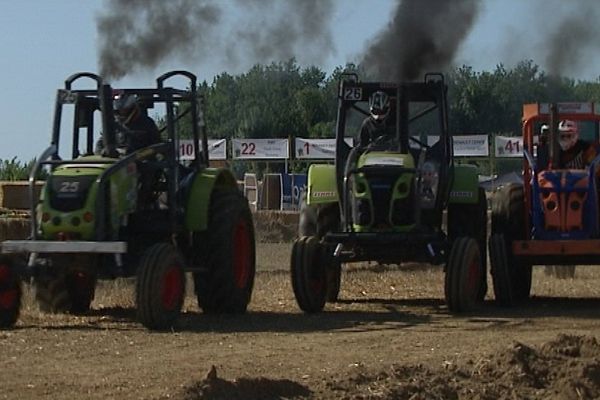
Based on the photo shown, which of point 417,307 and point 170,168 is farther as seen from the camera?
point 417,307

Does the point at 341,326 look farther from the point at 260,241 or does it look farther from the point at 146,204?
the point at 260,241

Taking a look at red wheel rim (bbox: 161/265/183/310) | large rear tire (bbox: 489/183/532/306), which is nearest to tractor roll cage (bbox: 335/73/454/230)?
large rear tire (bbox: 489/183/532/306)

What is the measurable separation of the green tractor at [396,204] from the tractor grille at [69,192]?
256 centimetres

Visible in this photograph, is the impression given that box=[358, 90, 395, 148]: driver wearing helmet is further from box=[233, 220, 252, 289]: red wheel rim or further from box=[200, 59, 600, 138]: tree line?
box=[200, 59, 600, 138]: tree line

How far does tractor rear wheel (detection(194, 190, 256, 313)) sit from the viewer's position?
14.4 m

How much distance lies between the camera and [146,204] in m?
14.2

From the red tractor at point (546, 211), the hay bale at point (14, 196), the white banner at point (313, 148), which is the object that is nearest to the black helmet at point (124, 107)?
the red tractor at point (546, 211)

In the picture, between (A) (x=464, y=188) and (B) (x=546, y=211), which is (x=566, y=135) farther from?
(A) (x=464, y=188)

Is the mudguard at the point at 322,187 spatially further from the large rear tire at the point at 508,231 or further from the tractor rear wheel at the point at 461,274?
the large rear tire at the point at 508,231

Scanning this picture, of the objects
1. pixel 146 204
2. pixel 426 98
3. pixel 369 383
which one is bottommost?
pixel 369 383

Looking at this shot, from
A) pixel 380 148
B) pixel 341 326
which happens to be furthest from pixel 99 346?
pixel 380 148

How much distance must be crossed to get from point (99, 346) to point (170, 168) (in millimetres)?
3001

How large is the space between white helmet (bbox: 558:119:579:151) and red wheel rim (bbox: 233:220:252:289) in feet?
12.8

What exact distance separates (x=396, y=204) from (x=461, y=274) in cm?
117
